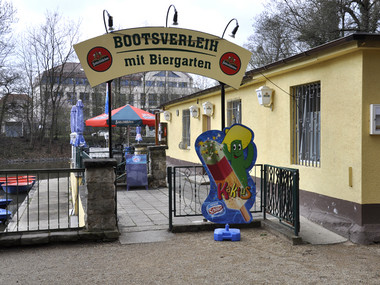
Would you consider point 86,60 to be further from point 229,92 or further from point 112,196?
point 229,92

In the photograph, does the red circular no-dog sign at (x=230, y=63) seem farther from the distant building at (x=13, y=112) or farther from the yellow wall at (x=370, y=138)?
the distant building at (x=13, y=112)

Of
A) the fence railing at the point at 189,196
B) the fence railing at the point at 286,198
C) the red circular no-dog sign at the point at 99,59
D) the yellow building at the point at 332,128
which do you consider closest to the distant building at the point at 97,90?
the fence railing at the point at 189,196

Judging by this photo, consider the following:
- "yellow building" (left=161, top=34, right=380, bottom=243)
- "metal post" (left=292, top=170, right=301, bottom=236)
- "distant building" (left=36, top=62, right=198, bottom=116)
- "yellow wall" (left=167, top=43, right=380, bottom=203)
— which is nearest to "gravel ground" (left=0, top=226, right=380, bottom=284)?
"metal post" (left=292, top=170, right=301, bottom=236)

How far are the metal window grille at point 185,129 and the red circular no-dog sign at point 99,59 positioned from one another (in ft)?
33.2

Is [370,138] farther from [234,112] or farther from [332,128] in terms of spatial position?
[234,112]

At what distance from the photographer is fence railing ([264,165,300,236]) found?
19.4ft

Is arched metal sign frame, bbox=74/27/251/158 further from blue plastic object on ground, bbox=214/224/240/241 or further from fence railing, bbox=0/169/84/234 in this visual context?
fence railing, bbox=0/169/84/234

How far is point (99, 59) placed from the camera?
6.39 meters

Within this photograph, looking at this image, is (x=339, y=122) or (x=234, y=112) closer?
(x=339, y=122)

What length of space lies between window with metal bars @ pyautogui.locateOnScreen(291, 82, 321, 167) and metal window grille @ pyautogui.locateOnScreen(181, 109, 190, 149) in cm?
878

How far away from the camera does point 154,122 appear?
1524 centimetres

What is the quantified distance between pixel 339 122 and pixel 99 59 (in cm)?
403


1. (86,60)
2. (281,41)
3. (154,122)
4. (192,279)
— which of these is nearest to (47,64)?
(281,41)

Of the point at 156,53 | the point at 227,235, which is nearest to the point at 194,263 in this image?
the point at 227,235
